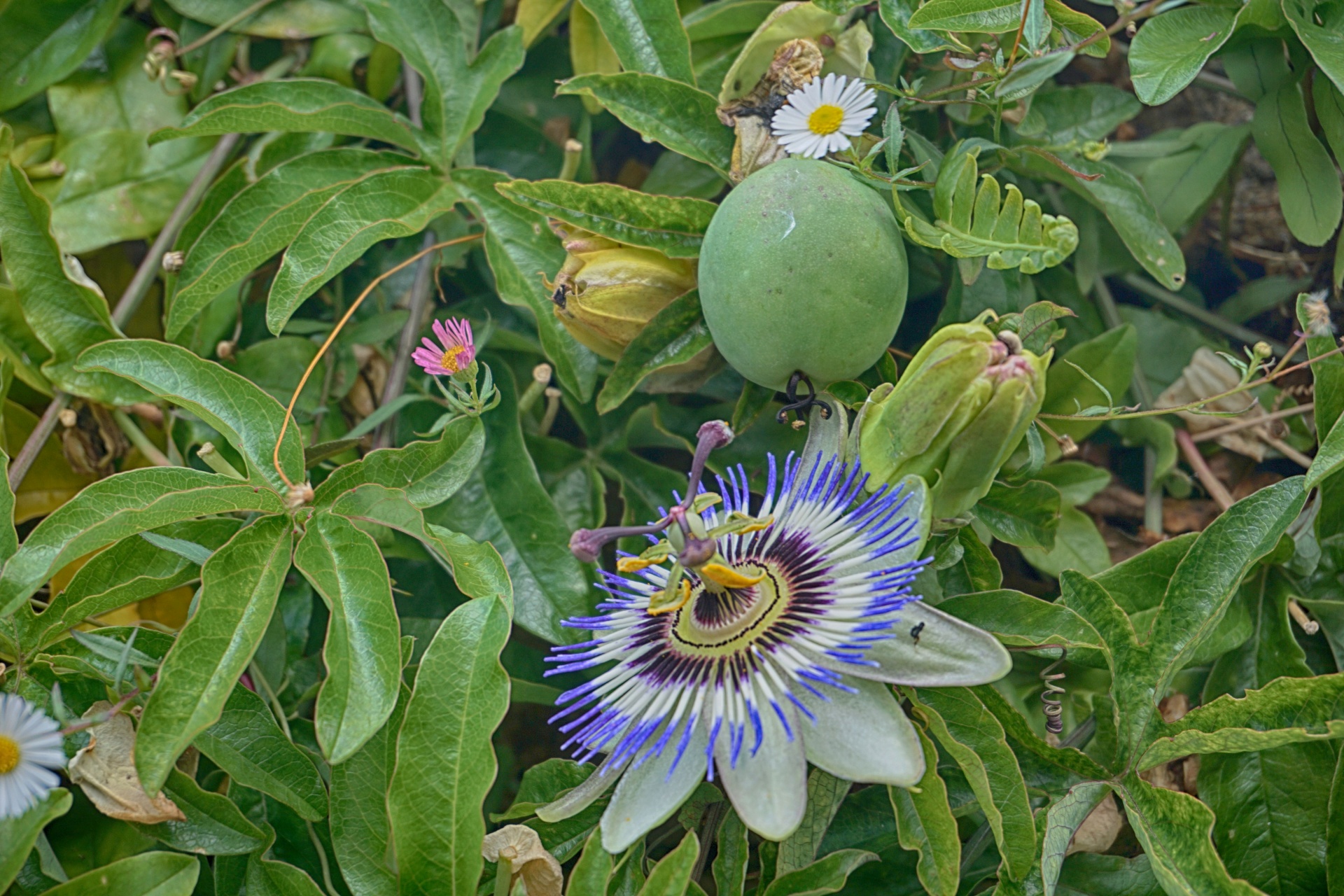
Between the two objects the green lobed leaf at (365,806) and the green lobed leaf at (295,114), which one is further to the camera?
the green lobed leaf at (295,114)

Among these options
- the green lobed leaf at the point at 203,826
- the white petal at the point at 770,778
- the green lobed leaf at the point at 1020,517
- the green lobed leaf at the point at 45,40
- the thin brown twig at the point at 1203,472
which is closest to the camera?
the white petal at the point at 770,778

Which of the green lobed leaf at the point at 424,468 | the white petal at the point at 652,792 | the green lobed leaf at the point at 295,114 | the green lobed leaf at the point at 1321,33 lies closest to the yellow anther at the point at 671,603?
the white petal at the point at 652,792

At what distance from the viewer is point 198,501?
117 cm

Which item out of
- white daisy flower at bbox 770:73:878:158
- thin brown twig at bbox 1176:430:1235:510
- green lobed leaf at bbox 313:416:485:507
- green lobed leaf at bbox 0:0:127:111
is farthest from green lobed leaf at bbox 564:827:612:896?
green lobed leaf at bbox 0:0:127:111

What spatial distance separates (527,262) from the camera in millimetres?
1397

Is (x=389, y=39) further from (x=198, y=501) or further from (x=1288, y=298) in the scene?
(x=1288, y=298)

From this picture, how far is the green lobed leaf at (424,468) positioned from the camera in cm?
124

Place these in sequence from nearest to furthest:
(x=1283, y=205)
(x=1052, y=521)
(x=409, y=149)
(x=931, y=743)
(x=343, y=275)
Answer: (x=931, y=743)
(x=1052, y=521)
(x=1283, y=205)
(x=409, y=149)
(x=343, y=275)

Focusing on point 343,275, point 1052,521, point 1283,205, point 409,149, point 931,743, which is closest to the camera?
point 931,743

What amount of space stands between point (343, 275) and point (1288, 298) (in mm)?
1471

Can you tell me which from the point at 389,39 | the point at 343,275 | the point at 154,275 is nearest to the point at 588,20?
the point at 389,39

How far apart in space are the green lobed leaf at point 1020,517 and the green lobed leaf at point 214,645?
81cm

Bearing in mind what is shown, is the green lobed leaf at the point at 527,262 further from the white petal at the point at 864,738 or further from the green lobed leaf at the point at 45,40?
the green lobed leaf at the point at 45,40

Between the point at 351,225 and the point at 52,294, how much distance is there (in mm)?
439
